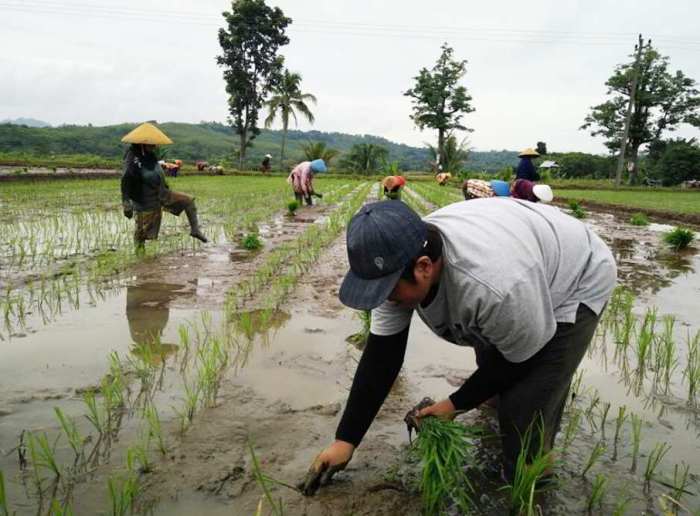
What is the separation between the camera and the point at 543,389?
4.86ft

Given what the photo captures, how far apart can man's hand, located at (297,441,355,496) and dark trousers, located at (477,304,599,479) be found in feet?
1.63

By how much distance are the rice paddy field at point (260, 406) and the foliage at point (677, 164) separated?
93.7 ft

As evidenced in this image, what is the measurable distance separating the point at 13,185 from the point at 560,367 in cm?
1388

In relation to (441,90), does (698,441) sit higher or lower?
lower

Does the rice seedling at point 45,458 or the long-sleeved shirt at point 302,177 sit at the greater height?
the long-sleeved shirt at point 302,177

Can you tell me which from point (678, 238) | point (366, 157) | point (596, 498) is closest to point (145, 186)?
Answer: point (596, 498)

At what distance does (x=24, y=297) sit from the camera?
3.50 m

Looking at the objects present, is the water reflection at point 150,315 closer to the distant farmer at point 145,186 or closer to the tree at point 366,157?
the distant farmer at point 145,186

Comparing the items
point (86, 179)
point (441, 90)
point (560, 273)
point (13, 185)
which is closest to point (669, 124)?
point (441, 90)

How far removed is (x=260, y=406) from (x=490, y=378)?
43.1 inches

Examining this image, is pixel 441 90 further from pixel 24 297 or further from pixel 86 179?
pixel 24 297

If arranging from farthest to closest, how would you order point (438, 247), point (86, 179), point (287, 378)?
point (86, 179)
point (287, 378)
point (438, 247)

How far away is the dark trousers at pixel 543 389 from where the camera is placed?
146cm

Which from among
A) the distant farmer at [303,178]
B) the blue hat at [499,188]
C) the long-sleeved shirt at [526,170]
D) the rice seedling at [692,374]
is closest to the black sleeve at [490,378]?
the rice seedling at [692,374]
